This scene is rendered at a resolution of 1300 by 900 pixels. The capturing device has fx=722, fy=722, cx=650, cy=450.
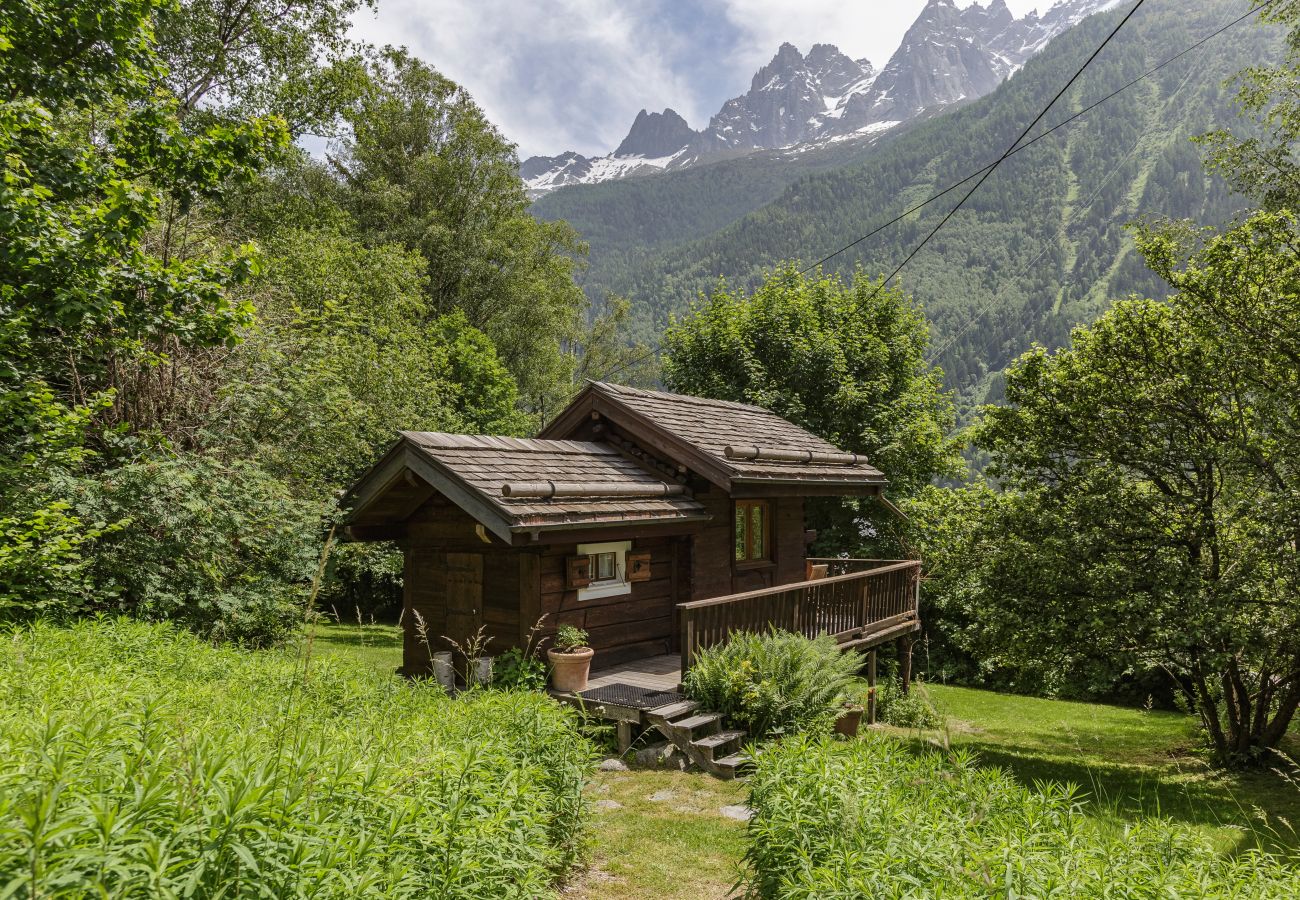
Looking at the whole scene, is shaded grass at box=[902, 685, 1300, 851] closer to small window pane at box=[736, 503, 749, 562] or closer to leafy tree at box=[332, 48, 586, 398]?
small window pane at box=[736, 503, 749, 562]

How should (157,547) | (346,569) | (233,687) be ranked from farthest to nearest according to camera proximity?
(346,569) → (157,547) → (233,687)

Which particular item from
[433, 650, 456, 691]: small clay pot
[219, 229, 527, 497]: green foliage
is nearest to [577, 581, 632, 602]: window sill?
[433, 650, 456, 691]: small clay pot

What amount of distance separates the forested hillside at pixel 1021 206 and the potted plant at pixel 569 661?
283ft

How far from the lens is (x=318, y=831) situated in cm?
273

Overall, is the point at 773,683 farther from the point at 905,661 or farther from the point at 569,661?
the point at 905,661

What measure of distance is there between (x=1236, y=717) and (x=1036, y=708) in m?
6.17

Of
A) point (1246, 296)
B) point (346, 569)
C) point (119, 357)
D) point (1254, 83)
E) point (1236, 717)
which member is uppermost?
point (1254, 83)

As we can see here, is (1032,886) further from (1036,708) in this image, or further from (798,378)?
(798,378)

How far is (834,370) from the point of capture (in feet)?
71.9

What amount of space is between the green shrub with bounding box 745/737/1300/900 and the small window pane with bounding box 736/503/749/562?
835cm

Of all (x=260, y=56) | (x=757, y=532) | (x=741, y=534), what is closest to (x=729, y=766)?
(x=741, y=534)

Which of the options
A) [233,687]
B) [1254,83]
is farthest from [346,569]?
[1254,83]

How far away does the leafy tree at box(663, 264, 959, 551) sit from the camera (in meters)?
21.7

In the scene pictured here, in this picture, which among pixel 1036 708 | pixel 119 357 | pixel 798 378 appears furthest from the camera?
pixel 798 378
